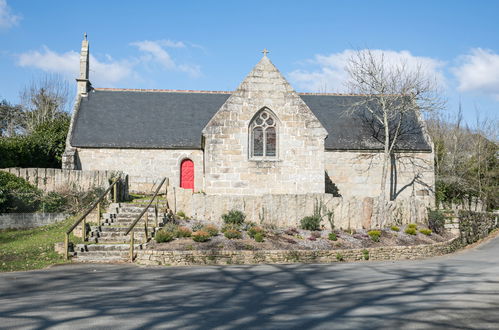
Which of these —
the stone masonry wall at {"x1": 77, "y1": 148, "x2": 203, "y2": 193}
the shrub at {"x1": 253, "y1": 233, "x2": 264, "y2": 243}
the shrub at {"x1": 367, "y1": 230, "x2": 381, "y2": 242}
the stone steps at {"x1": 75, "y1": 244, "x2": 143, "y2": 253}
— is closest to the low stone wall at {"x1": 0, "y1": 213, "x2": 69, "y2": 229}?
the stone steps at {"x1": 75, "y1": 244, "x2": 143, "y2": 253}

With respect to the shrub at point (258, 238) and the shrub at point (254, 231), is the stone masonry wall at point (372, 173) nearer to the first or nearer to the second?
the shrub at point (254, 231)

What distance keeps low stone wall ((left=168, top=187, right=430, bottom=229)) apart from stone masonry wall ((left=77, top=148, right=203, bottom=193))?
8026 millimetres

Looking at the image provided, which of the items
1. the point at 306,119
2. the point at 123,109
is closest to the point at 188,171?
the point at 123,109

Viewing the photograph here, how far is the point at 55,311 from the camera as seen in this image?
802cm

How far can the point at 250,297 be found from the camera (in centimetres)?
946

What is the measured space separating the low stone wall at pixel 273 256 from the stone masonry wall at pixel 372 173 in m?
9.38

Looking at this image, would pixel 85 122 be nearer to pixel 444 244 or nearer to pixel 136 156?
pixel 136 156

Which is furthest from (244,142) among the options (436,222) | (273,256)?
(436,222)

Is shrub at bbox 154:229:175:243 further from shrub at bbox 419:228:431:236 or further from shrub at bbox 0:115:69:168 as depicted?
shrub at bbox 0:115:69:168

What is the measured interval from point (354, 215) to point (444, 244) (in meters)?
3.75

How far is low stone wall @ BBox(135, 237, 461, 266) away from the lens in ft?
47.7

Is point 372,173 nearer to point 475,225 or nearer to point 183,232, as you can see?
point 475,225

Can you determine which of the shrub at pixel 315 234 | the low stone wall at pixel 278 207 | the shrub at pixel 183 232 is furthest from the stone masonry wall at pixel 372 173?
the shrub at pixel 183 232

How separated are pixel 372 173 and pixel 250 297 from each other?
64.7ft
